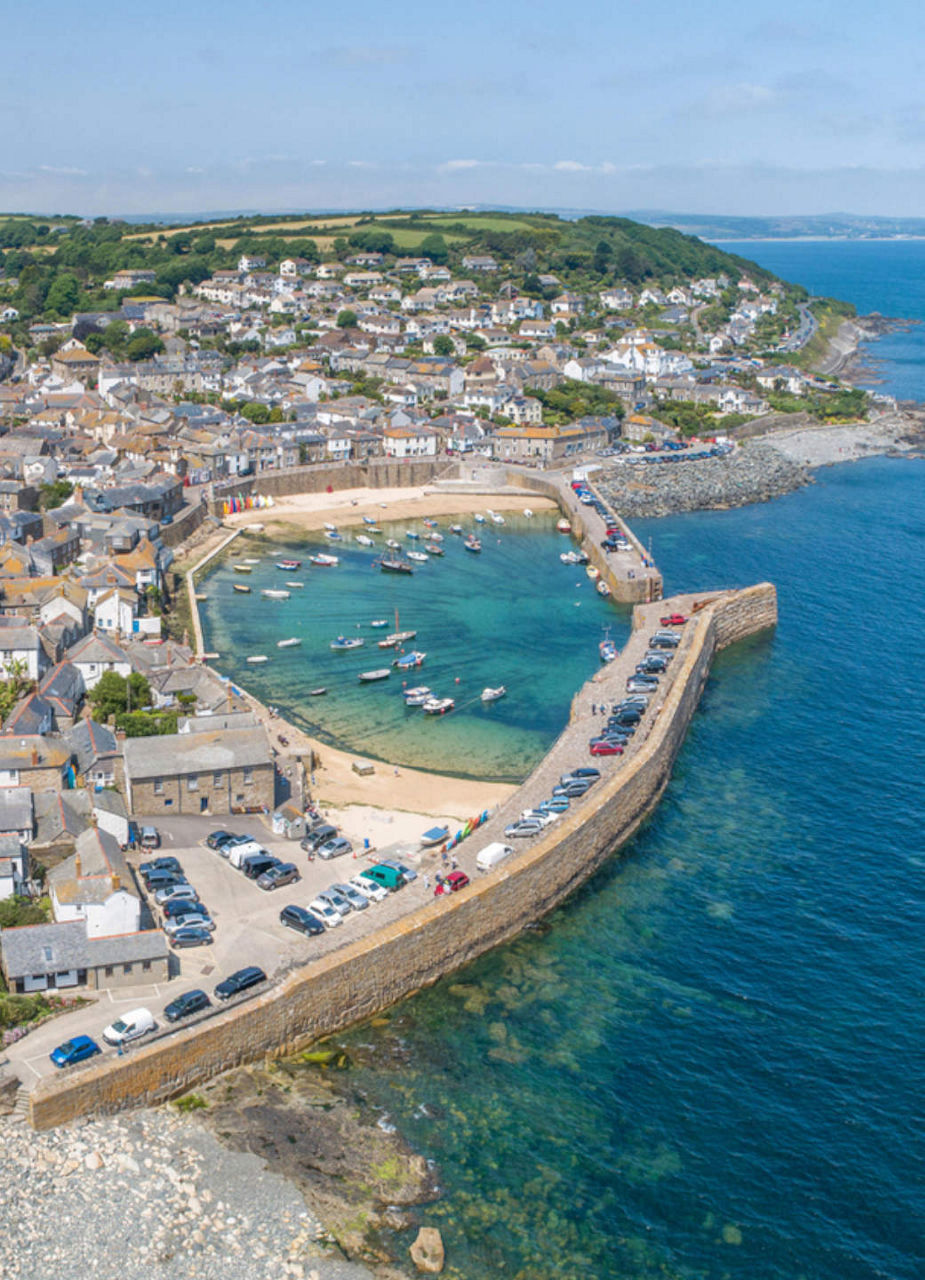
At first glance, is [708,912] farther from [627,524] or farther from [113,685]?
[627,524]

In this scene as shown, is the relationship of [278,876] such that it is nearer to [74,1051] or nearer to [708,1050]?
[74,1051]

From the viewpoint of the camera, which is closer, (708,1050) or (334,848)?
(708,1050)

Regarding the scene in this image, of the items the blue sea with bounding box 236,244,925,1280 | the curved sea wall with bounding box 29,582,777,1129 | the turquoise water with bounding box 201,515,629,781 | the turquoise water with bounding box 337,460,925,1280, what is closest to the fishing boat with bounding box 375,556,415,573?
the turquoise water with bounding box 201,515,629,781

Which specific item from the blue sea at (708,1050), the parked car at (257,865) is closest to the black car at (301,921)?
the parked car at (257,865)

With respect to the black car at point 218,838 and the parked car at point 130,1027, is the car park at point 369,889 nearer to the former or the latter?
the black car at point 218,838

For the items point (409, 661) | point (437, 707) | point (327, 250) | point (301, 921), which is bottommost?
point (437, 707)

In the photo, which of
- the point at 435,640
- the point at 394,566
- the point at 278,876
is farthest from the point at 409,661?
the point at 278,876

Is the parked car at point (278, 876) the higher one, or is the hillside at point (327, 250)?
the hillside at point (327, 250)

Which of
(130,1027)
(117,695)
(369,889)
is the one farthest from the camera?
(117,695)
